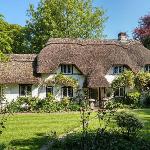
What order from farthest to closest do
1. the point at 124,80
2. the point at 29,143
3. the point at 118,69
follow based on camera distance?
the point at 118,69 < the point at 124,80 < the point at 29,143

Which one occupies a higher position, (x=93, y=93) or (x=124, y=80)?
(x=124, y=80)

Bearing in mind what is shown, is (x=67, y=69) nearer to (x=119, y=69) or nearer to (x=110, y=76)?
(x=110, y=76)

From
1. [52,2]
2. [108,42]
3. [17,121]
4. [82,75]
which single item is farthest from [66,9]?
[17,121]

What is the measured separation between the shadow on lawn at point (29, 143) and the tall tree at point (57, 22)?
4046 centimetres

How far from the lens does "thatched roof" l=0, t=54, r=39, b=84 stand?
132 feet

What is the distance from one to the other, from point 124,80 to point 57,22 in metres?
22.6

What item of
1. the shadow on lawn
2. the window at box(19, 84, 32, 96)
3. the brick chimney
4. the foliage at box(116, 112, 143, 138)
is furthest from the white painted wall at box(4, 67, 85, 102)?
the foliage at box(116, 112, 143, 138)

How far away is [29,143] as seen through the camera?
64.4 feet

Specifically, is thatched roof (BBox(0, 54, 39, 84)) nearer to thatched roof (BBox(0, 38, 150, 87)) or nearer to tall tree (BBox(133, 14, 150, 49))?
thatched roof (BBox(0, 38, 150, 87))

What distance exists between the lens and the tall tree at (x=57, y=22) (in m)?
61.1

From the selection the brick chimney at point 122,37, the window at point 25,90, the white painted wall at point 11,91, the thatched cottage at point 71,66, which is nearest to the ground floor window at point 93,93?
the thatched cottage at point 71,66

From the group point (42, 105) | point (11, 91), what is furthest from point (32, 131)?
point (11, 91)

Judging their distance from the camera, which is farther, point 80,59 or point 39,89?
point 80,59

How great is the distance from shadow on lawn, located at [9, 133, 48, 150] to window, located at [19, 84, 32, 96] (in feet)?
65.6
